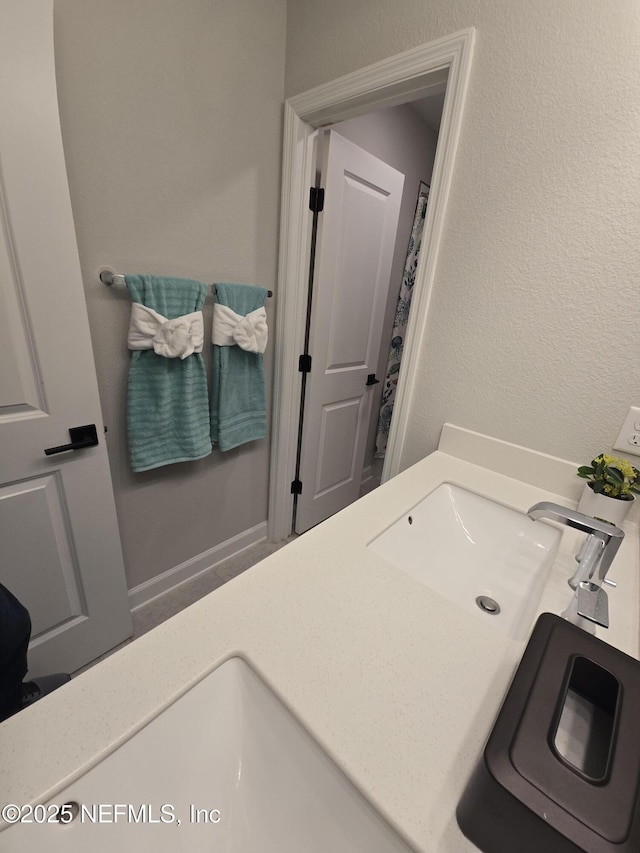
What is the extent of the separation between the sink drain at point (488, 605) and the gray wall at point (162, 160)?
1.18 m

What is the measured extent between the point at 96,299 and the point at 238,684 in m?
1.12

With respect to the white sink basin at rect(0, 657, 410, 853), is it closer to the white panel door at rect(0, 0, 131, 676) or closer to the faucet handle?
the faucet handle

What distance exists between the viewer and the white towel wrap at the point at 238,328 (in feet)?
4.27

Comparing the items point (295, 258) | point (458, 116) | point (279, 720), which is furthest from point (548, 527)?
point (295, 258)

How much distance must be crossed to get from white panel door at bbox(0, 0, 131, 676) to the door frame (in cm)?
79

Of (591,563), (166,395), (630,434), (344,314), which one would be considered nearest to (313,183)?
(344,314)

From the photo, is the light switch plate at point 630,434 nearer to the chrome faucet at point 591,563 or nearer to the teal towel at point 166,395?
the chrome faucet at point 591,563

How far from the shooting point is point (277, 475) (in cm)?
185

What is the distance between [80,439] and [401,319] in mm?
1952

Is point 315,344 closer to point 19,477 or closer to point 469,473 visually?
point 469,473

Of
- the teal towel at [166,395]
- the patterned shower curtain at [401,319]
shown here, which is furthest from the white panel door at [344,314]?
the teal towel at [166,395]

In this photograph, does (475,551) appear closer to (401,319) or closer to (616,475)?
(616,475)

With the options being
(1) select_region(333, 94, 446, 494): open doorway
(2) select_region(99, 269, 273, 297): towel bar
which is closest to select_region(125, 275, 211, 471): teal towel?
(2) select_region(99, 269, 273, 297): towel bar

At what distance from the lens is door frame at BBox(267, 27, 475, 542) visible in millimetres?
931
